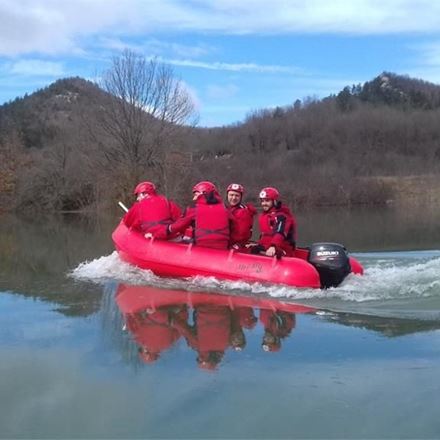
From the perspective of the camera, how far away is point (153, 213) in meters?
9.58

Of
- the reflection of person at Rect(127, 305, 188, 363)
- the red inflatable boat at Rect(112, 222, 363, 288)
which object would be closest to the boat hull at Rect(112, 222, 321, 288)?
the red inflatable boat at Rect(112, 222, 363, 288)

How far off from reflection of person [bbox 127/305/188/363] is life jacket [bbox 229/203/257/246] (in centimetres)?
245

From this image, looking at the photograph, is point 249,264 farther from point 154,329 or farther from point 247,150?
point 247,150

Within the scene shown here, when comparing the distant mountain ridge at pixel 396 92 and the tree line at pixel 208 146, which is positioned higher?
the distant mountain ridge at pixel 396 92

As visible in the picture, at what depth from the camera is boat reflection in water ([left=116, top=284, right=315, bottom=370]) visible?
202 inches

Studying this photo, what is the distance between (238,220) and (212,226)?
50 cm

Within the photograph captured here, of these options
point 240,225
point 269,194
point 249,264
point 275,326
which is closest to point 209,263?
point 249,264

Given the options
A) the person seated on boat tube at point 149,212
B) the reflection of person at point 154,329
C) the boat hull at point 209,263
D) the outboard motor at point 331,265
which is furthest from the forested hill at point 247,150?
the reflection of person at point 154,329

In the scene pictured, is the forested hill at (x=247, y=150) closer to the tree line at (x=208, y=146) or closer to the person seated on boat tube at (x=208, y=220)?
the tree line at (x=208, y=146)

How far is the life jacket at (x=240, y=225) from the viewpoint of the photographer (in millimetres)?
9148

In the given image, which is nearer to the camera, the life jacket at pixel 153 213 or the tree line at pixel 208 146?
the life jacket at pixel 153 213

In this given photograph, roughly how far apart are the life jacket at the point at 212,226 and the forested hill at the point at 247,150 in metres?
22.9

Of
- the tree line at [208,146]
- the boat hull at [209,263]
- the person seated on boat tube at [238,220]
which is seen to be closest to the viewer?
the boat hull at [209,263]

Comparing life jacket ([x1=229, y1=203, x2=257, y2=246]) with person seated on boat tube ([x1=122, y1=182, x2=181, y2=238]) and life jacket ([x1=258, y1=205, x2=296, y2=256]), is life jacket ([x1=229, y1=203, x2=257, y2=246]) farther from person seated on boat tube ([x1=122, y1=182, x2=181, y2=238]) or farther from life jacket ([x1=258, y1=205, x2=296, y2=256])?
person seated on boat tube ([x1=122, y1=182, x2=181, y2=238])
